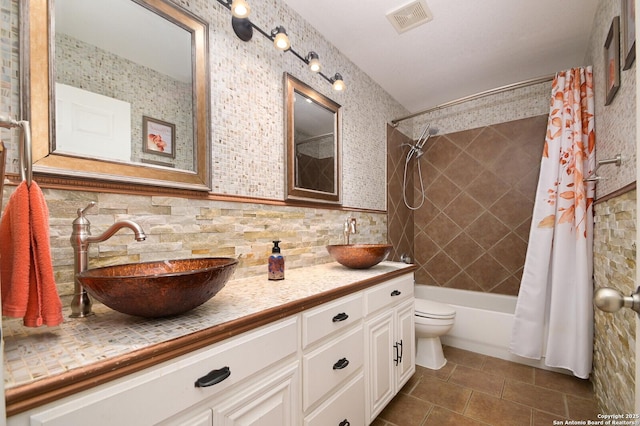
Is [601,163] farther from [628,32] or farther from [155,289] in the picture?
[155,289]

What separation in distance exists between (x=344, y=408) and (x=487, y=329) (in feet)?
5.67

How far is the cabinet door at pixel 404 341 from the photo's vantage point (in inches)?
67.2

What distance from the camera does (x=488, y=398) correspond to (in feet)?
5.90

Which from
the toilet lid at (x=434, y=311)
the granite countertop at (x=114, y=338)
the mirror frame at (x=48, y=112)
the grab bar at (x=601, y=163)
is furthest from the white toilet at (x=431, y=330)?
the mirror frame at (x=48, y=112)

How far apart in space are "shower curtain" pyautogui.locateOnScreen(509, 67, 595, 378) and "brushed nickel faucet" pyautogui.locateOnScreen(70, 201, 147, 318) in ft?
8.48

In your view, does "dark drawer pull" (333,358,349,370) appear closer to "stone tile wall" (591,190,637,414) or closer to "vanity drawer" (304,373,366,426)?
"vanity drawer" (304,373,366,426)

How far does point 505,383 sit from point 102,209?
8.50ft

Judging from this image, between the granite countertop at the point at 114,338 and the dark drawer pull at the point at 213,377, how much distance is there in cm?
8

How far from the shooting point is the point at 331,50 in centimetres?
209

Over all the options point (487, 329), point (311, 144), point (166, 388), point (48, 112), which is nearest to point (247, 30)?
point (311, 144)

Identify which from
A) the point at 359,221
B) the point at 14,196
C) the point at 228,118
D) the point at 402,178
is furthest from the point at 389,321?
the point at 402,178

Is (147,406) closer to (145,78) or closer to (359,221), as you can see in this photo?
(145,78)

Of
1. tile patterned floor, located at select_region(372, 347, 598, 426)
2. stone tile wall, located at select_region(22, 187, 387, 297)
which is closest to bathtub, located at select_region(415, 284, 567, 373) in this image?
tile patterned floor, located at select_region(372, 347, 598, 426)

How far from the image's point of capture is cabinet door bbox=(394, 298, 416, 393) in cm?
171
